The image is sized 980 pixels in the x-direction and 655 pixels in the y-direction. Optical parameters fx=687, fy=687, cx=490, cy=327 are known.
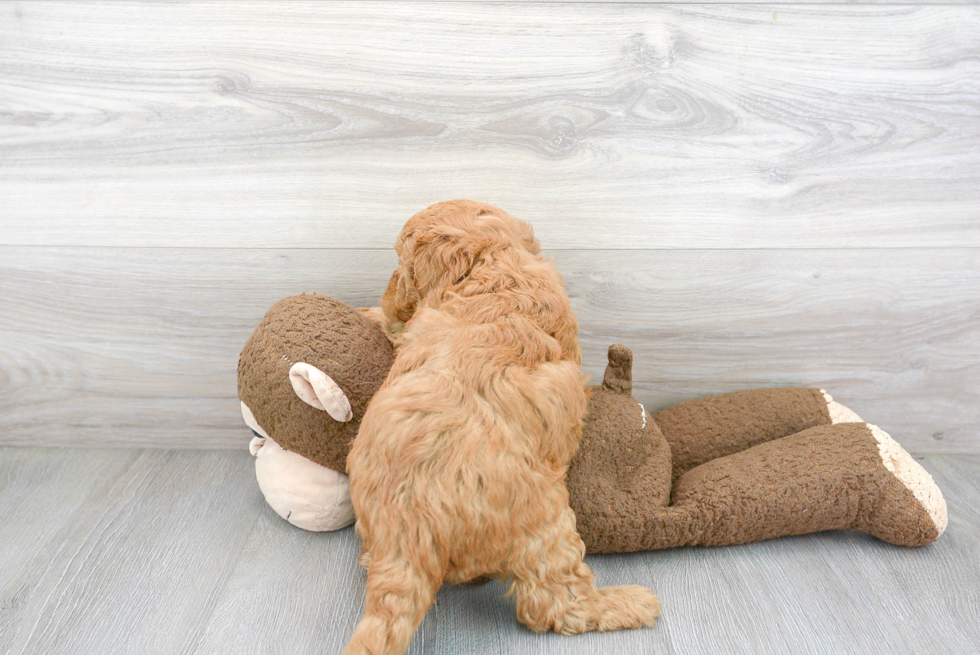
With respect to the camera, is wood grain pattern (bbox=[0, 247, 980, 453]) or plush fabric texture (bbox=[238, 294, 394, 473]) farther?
wood grain pattern (bbox=[0, 247, 980, 453])

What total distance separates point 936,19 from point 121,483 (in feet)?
6.36

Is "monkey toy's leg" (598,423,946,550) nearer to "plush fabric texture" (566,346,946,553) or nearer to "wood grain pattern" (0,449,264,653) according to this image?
"plush fabric texture" (566,346,946,553)

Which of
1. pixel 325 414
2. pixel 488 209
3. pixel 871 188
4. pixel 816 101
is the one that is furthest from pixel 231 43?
pixel 871 188

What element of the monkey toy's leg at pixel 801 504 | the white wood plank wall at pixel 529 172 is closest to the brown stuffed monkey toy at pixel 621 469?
the monkey toy's leg at pixel 801 504

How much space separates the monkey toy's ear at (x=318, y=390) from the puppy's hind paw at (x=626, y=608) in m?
0.52

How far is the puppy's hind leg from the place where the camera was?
1007mm

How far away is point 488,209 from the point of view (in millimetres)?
1196

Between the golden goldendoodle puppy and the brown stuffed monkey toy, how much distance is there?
126 mm

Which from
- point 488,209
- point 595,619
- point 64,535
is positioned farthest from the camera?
point 64,535

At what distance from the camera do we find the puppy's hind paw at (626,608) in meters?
1.08

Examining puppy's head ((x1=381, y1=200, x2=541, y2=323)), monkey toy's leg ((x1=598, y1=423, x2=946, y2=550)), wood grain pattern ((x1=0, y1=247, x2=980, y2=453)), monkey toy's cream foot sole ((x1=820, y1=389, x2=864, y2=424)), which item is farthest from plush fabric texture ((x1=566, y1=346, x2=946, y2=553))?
puppy's head ((x1=381, y1=200, x2=541, y2=323))

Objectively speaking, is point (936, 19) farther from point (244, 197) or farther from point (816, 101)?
point (244, 197)

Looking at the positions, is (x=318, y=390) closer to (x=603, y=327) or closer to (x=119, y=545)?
(x=119, y=545)

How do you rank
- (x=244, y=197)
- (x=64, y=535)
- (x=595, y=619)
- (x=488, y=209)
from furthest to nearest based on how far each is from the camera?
(x=244, y=197) < (x=64, y=535) < (x=488, y=209) < (x=595, y=619)
